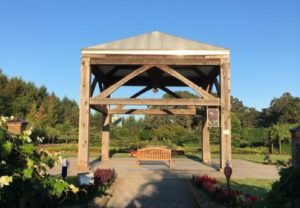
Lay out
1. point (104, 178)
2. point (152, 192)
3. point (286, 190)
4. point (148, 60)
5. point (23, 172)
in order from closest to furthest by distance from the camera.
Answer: point (23, 172), point (286, 190), point (152, 192), point (104, 178), point (148, 60)

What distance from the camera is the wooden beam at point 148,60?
1670cm

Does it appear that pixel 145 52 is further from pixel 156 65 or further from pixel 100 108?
pixel 100 108

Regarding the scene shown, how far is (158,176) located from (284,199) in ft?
36.4

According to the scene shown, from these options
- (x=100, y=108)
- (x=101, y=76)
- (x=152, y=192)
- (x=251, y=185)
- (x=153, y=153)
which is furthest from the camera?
(x=101, y=76)

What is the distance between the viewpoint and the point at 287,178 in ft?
11.5

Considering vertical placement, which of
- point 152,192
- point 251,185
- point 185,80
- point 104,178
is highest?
point 185,80

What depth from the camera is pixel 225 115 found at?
53.4ft

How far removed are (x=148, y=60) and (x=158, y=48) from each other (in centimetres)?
69

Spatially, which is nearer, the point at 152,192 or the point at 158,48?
the point at 152,192

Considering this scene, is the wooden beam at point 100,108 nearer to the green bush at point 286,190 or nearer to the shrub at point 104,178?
the shrub at point 104,178

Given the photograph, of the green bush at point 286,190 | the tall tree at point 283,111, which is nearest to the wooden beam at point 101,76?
the green bush at point 286,190

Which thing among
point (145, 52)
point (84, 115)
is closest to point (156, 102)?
point (145, 52)

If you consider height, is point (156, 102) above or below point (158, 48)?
below

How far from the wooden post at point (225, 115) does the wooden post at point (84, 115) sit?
5.79m
